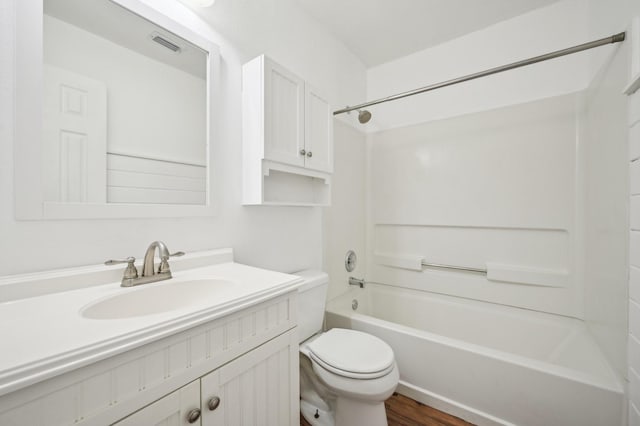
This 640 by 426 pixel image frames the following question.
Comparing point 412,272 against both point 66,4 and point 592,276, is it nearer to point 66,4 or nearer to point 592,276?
point 592,276

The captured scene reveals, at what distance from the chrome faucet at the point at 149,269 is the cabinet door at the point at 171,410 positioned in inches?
16.5

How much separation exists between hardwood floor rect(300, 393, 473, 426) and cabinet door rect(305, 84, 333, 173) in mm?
1419

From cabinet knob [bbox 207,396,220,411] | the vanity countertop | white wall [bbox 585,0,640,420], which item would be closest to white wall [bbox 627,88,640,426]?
white wall [bbox 585,0,640,420]

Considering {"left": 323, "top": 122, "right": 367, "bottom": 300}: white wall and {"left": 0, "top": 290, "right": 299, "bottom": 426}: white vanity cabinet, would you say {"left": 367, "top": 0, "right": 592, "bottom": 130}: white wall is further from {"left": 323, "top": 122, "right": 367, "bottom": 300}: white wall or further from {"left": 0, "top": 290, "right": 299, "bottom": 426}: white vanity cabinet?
{"left": 0, "top": 290, "right": 299, "bottom": 426}: white vanity cabinet

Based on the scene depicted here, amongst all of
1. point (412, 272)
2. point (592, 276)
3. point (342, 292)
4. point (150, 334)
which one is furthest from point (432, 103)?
point (150, 334)

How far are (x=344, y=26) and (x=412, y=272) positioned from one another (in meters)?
2.04

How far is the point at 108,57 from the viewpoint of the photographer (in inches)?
35.9

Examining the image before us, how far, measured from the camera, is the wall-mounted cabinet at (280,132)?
126 centimetres

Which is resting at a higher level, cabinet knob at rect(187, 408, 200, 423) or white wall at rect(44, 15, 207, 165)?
white wall at rect(44, 15, 207, 165)

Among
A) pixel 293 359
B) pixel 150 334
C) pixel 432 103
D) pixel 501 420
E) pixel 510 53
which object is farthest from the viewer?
pixel 432 103

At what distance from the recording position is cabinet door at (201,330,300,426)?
687mm

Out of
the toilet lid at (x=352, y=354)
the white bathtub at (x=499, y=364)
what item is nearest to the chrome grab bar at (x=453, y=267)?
the white bathtub at (x=499, y=364)

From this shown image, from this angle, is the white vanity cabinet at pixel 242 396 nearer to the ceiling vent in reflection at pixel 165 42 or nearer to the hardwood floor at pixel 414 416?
the hardwood floor at pixel 414 416

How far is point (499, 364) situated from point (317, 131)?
155 centimetres
